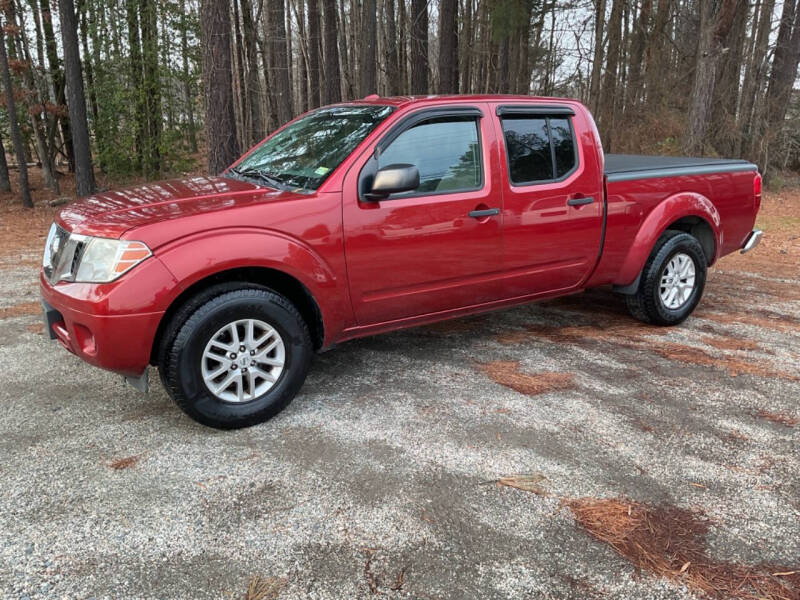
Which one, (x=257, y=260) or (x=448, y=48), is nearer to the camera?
(x=257, y=260)

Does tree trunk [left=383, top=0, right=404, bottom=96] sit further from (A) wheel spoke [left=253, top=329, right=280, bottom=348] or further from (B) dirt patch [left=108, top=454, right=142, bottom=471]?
(B) dirt patch [left=108, top=454, right=142, bottom=471]

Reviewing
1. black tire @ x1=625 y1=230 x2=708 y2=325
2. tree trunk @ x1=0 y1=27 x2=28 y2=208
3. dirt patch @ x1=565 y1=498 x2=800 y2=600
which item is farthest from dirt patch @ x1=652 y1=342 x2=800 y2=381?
tree trunk @ x1=0 y1=27 x2=28 y2=208

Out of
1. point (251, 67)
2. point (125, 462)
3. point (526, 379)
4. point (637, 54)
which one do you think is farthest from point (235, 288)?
point (637, 54)

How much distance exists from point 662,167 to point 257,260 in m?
3.51

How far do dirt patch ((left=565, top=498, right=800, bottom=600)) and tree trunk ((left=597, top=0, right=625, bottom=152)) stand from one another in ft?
54.6

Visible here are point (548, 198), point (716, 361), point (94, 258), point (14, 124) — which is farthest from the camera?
point (14, 124)

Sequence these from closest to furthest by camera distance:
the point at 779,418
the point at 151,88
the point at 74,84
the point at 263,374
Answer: the point at 263,374 → the point at 779,418 → the point at 74,84 → the point at 151,88

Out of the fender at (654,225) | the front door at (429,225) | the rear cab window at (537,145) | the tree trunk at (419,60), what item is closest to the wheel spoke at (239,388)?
the front door at (429,225)

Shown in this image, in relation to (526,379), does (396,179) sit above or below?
above

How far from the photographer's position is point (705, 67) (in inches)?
518

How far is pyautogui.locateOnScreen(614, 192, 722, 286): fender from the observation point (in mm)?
4848

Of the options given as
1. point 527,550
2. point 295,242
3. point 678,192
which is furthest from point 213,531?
point 678,192

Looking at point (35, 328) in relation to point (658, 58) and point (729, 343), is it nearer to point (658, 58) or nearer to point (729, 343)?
point (729, 343)

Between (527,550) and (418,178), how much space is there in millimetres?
2093
